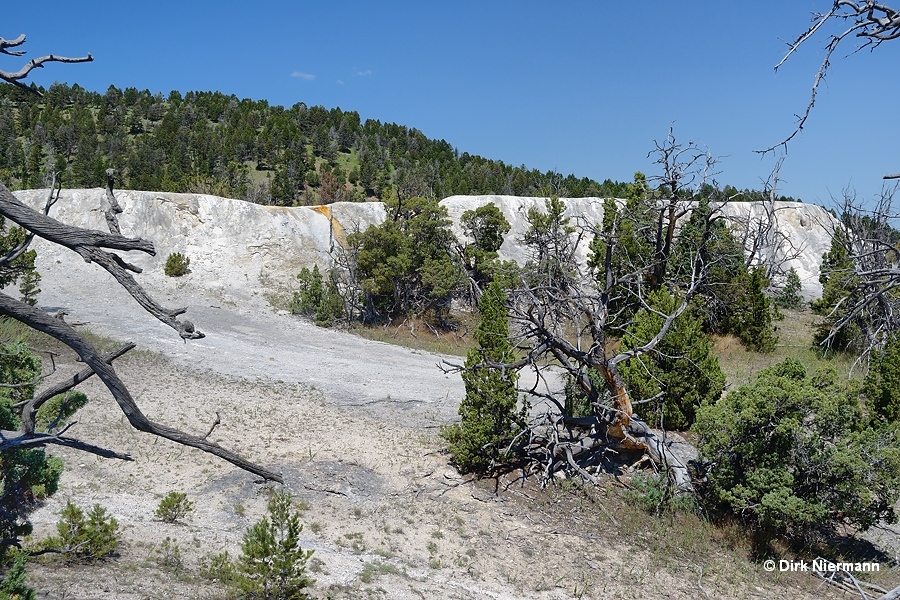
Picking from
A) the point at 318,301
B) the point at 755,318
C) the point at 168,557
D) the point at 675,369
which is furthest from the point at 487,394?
the point at 318,301

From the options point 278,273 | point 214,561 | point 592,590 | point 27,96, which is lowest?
point 592,590

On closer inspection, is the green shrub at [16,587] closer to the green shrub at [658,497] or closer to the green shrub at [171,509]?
the green shrub at [171,509]

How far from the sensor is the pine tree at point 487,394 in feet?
32.5

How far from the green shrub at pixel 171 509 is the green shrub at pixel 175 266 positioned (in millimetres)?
18564

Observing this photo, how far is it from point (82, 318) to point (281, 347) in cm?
569

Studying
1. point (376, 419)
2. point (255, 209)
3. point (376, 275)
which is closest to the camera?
point (376, 419)

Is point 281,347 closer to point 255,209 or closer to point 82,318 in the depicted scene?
point 82,318

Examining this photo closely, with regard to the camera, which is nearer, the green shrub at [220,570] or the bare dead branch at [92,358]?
the bare dead branch at [92,358]

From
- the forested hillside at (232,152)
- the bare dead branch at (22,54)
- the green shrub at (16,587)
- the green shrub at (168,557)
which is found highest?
the forested hillside at (232,152)

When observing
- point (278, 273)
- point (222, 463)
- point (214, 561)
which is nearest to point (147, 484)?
point (222, 463)

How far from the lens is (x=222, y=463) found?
9.76 m

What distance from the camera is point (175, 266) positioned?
2442cm

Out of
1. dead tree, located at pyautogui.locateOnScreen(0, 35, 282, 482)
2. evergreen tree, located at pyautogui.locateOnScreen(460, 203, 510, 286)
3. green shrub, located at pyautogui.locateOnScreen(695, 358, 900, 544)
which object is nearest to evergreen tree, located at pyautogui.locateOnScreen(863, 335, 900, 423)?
green shrub, located at pyautogui.locateOnScreen(695, 358, 900, 544)

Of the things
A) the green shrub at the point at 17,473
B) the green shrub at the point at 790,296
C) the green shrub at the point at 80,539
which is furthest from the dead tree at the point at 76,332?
the green shrub at the point at 790,296
